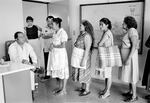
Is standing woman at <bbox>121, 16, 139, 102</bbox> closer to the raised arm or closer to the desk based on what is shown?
the raised arm

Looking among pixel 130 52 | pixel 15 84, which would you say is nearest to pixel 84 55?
pixel 130 52

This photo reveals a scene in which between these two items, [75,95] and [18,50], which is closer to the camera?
[18,50]

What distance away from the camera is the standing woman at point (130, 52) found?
103 inches

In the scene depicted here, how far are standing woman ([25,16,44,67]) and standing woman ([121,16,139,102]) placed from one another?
1.93 meters

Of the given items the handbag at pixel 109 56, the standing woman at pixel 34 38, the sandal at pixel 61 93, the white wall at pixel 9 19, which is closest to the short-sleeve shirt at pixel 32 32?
the standing woman at pixel 34 38

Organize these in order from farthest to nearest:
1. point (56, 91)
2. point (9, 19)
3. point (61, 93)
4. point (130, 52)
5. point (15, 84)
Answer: point (9, 19)
point (56, 91)
point (61, 93)
point (130, 52)
point (15, 84)

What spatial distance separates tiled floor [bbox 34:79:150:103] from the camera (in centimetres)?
286

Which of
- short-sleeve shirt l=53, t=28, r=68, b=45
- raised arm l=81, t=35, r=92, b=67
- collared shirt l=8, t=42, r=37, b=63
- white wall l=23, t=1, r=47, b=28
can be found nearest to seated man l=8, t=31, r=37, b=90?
collared shirt l=8, t=42, r=37, b=63

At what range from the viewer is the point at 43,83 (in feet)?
12.2

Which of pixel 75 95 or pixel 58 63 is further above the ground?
pixel 58 63

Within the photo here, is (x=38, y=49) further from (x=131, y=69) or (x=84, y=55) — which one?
(x=131, y=69)

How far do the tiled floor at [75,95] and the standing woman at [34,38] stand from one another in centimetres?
60

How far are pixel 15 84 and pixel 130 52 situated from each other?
1759mm

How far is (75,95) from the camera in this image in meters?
3.09
